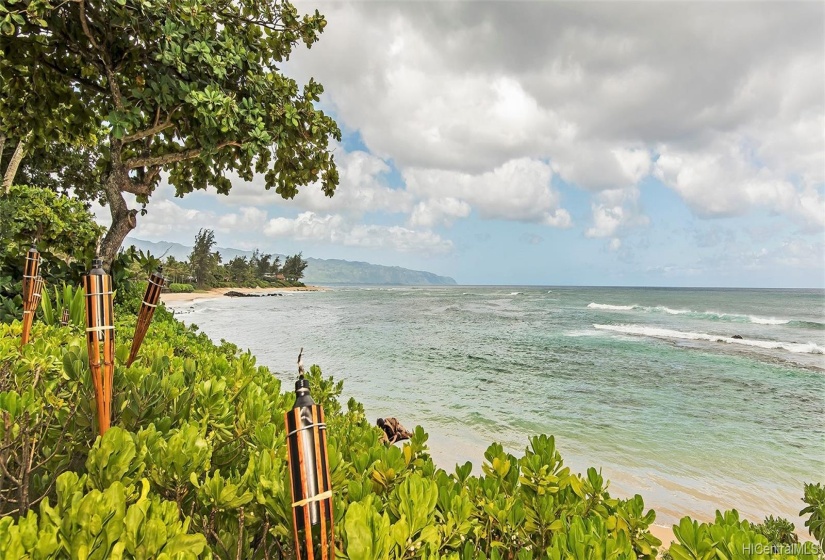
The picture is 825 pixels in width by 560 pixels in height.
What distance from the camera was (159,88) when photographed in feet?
12.6

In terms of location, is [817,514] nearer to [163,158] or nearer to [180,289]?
[163,158]

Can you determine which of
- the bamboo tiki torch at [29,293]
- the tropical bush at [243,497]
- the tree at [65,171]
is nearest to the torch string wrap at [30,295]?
the bamboo tiki torch at [29,293]

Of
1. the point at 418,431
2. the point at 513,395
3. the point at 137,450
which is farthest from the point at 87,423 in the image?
the point at 513,395

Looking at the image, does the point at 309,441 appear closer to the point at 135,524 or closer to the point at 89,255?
the point at 135,524

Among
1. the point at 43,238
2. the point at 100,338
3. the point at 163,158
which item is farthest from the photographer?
the point at 43,238

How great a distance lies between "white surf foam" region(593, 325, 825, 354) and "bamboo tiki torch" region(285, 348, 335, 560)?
86.0 feet

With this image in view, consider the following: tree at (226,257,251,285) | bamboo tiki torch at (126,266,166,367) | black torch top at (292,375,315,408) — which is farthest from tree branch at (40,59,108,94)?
tree at (226,257,251,285)

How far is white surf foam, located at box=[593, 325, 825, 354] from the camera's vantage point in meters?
20.0

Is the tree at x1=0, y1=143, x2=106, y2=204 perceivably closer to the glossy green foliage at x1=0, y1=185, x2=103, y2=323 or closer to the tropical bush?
the glossy green foliage at x1=0, y1=185, x2=103, y2=323

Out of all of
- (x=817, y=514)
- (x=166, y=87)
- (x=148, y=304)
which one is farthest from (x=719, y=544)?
(x=166, y=87)

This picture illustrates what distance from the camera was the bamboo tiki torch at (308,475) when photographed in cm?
95

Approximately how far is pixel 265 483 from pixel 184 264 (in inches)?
2906

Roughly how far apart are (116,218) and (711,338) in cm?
2782

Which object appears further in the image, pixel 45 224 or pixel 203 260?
pixel 203 260
